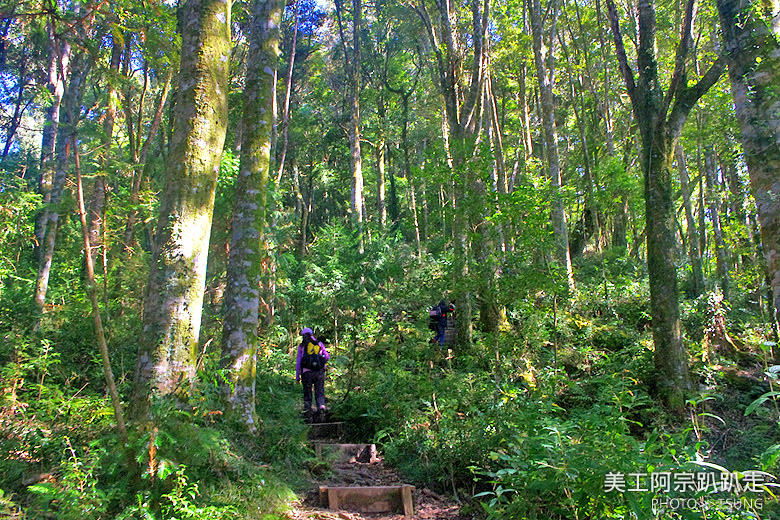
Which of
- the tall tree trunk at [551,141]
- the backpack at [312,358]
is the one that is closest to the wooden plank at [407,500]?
the backpack at [312,358]

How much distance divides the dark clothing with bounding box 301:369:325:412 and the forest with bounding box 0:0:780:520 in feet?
0.76

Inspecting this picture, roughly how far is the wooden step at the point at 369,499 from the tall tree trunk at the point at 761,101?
3.93 meters

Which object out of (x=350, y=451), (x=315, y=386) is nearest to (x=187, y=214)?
(x=350, y=451)

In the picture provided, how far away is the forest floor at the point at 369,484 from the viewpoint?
14.3 feet

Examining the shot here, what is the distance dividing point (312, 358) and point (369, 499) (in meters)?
3.50

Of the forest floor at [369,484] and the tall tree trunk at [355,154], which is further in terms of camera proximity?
the tall tree trunk at [355,154]

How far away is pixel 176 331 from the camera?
405 cm

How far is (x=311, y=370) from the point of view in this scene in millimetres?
8000

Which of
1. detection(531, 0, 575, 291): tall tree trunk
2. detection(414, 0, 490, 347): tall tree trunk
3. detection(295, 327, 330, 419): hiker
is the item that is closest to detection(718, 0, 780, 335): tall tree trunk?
detection(414, 0, 490, 347): tall tree trunk

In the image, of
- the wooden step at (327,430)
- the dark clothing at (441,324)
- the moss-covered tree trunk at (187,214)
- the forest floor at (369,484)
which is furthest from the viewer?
the dark clothing at (441,324)

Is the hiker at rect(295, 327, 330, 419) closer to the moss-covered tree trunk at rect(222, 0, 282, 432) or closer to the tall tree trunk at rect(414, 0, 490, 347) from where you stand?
the moss-covered tree trunk at rect(222, 0, 282, 432)

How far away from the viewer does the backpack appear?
7.96m

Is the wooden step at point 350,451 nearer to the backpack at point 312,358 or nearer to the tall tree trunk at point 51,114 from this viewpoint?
the backpack at point 312,358

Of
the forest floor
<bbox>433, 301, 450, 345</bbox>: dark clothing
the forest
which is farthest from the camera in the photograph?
<bbox>433, 301, 450, 345</bbox>: dark clothing
